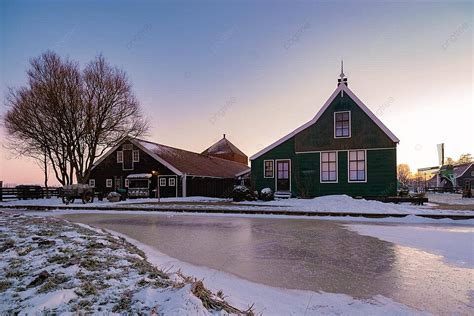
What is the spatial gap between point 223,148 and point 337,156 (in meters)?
37.3

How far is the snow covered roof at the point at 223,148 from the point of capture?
190 feet

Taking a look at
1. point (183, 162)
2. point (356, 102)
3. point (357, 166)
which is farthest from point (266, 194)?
point (183, 162)

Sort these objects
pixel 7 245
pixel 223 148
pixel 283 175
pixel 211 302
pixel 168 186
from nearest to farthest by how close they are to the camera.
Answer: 1. pixel 211 302
2. pixel 7 245
3. pixel 283 175
4. pixel 168 186
5. pixel 223 148

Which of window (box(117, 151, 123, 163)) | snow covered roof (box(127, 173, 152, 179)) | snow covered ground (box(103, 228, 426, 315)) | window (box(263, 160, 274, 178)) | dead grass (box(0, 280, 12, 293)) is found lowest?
snow covered ground (box(103, 228, 426, 315))

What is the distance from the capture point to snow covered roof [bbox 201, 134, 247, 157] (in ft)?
190

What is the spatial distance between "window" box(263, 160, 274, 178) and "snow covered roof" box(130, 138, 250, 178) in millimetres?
9797

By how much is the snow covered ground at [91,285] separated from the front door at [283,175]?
18.0 m

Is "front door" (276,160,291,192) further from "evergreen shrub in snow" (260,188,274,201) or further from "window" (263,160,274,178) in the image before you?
"evergreen shrub in snow" (260,188,274,201)

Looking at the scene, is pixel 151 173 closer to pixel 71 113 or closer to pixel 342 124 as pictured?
pixel 71 113

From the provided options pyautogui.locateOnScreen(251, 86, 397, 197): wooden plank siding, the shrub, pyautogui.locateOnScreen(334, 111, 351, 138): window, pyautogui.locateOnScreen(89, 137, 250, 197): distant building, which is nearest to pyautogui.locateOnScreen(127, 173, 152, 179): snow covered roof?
pyautogui.locateOnScreen(89, 137, 250, 197): distant building

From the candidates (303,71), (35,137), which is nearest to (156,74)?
(303,71)

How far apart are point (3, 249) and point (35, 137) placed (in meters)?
26.0

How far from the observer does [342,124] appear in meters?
22.2

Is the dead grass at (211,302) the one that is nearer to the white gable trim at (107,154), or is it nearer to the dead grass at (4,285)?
the dead grass at (4,285)
